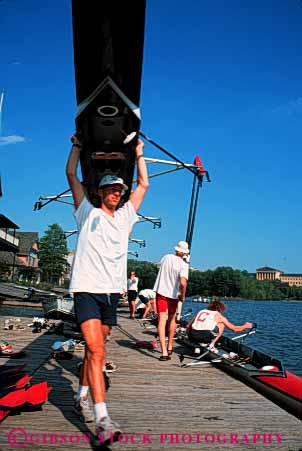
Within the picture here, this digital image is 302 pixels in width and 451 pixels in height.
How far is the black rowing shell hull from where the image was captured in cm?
444

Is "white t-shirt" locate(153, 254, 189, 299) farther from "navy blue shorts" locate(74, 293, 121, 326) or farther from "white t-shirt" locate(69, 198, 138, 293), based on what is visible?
"navy blue shorts" locate(74, 293, 121, 326)

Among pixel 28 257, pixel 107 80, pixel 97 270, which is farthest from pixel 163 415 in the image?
pixel 28 257

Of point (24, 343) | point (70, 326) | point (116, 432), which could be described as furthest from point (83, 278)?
point (70, 326)

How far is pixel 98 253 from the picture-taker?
395 centimetres

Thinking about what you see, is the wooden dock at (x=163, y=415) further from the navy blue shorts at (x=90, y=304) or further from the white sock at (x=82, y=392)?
the navy blue shorts at (x=90, y=304)

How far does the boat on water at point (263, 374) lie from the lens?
5262 mm

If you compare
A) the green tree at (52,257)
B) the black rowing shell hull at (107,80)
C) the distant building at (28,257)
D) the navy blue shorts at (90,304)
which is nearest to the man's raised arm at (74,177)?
the black rowing shell hull at (107,80)

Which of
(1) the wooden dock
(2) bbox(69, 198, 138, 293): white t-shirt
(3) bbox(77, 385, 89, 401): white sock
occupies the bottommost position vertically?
(1) the wooden dock

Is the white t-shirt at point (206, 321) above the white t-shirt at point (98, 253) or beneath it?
beneath

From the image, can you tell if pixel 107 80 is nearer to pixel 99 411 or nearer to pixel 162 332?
pixel 99 411

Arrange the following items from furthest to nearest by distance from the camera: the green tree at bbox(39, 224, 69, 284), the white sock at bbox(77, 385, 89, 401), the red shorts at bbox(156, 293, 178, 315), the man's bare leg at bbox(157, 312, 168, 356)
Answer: the green tree at bbox(39, 224, 69, 284) → the red shorts at bbox(156, 293, 178, 315) → the man's bare leg at bbox(157, 312, 168, 356) → the white sock at bbox(77, 385, 89, 401)

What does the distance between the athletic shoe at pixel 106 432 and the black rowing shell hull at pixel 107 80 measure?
7.04 feet

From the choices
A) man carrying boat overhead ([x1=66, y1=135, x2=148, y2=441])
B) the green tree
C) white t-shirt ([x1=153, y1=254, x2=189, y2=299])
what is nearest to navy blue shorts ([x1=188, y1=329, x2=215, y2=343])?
white t-shirt ([x1=153, y1=254, x2=189, y2=299])

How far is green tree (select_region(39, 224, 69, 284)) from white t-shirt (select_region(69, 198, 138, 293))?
83794 millimetres
